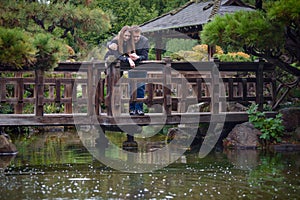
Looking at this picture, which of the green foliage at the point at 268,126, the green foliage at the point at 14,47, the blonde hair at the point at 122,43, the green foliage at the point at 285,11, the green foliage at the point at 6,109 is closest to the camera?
the green foliage at the point at 14,47

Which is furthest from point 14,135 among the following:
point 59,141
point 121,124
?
point 121,124

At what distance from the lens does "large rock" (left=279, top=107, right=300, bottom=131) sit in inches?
520

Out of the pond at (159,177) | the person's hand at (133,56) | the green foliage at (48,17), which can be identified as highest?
the green foliage at (48,17)

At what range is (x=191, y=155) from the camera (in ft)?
38.1

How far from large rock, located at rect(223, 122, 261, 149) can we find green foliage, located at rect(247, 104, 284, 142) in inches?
4.8

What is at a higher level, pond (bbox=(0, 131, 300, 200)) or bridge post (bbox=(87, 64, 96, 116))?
bridge post (bbox=(87, 64, 96, 116))

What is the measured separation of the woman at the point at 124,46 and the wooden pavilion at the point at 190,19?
7.49m

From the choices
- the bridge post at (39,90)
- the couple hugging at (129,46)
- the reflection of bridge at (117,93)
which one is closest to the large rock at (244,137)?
the reflection of bridge at (117,93)

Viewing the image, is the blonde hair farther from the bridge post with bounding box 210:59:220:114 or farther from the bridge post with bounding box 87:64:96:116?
the bridge post with bounding box 210:59:220:114

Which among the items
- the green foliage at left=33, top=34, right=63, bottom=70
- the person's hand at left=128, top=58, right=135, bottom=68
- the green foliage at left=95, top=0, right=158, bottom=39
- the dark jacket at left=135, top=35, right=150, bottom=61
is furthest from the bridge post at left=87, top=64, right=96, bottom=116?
the green foliage at left=95, top=0, right=158, bottom=39

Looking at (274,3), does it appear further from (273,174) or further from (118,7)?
(118,7)

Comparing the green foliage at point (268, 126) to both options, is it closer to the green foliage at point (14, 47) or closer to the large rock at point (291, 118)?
the large rock at point (291, 118)

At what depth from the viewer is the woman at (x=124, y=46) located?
1199 cm

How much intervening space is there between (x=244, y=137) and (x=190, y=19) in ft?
30.2
